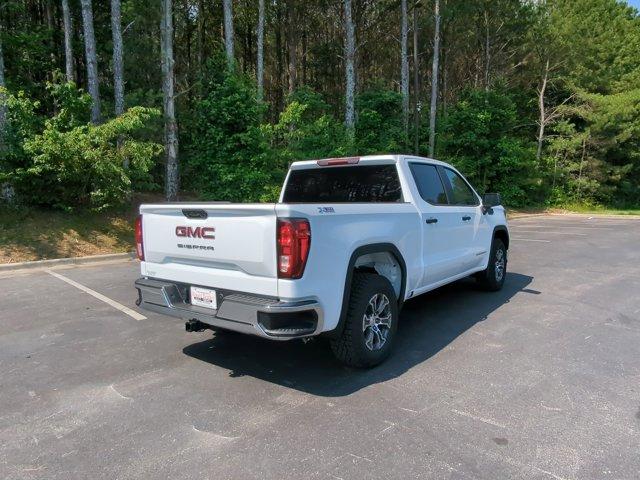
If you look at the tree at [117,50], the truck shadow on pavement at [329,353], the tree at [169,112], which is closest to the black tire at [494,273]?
the truck shadow on pavement at [329,353]

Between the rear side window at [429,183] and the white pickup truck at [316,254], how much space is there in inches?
0.7

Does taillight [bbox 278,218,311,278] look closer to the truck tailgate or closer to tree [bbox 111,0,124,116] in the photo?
the truck tailgate

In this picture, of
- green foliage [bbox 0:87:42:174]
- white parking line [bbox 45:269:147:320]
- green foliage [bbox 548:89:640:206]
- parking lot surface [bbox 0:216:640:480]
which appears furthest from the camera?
green foliage [bbox 548:89:640:206]

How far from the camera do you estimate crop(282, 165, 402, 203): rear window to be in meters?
5.17

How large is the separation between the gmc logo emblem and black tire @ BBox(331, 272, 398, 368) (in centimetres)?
129

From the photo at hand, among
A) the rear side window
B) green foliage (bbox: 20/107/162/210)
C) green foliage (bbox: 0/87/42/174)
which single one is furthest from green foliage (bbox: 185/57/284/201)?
the rear side window

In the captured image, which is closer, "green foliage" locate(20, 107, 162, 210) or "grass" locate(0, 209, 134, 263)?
"grass" locate(0, 209, 134, 263)

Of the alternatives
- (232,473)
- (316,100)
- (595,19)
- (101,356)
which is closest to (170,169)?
(316,100)

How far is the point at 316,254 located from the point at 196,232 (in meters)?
1.13

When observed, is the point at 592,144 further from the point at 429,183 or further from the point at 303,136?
the point at 429,183

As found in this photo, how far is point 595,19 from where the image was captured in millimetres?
35406

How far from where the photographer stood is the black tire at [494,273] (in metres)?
6.95

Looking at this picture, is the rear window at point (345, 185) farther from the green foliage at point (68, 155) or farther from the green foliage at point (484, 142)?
the green foliage at point (484, 142)

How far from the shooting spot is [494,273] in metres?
7.07
